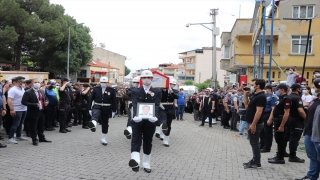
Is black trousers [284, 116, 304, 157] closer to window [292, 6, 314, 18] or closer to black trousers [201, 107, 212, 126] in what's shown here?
black trousers [201, 107, 212, 126]

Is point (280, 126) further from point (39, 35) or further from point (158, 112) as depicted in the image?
point (39, 35)

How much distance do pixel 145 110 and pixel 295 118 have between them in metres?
3.76

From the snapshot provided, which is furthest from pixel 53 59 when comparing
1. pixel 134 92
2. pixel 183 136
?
pixel 134 92

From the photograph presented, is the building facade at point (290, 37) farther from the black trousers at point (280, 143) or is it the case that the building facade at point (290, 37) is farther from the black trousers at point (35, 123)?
the black trousers at point (35, 123)

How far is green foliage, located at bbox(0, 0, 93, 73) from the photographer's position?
33.4 meters

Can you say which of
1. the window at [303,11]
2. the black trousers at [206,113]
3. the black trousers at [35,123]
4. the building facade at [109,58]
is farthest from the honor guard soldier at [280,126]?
the building facade at [109,58]

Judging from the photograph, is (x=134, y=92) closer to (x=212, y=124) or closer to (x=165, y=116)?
(x=165, y=116)

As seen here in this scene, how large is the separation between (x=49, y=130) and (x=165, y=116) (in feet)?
16.9

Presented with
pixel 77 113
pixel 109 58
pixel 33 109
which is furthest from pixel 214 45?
pixel 109 58

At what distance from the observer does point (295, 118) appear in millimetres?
8281

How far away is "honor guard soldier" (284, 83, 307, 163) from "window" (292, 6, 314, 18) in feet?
67.8

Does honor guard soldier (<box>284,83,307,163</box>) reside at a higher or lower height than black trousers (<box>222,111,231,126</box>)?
higher

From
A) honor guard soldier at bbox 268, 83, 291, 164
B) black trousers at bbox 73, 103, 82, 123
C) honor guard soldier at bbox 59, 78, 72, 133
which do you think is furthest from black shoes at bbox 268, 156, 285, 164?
black trousers at bbox 73, 103, 82, 123

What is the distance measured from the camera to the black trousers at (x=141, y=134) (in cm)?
704
